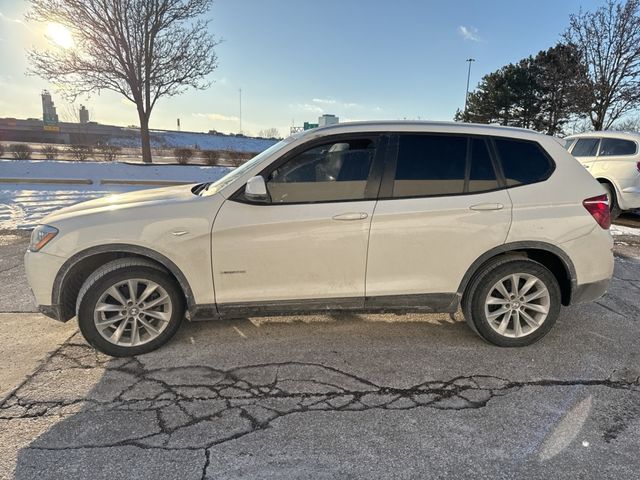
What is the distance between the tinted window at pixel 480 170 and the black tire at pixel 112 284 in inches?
101

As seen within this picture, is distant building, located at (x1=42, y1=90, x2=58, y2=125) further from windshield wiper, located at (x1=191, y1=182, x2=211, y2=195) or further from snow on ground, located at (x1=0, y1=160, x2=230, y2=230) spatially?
windshield wiper, located at (x1=191, y1=182, x2=211, y2=195)

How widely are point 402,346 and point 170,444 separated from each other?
1.98 metres

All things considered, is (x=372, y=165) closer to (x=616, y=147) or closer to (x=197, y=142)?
(x=616, y=147)

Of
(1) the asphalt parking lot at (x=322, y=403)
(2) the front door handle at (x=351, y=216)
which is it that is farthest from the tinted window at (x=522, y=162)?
(1) the asphalt parking lot at (x=322, y=403)

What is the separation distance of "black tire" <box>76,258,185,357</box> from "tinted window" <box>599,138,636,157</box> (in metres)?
9.41

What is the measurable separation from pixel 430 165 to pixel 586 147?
805 centimetres

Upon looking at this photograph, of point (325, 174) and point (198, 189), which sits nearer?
point (325, 174)

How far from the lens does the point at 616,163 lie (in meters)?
8.46

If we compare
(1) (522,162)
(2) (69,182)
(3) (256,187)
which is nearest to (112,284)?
(3) (256,187)

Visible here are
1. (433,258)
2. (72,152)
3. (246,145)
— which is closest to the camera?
(433,258)

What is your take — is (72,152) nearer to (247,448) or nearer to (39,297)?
(39,297)

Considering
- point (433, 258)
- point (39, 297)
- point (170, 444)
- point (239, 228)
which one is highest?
point (239, 228)

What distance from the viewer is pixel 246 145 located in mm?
68750

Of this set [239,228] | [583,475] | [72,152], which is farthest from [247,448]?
[72,152]
